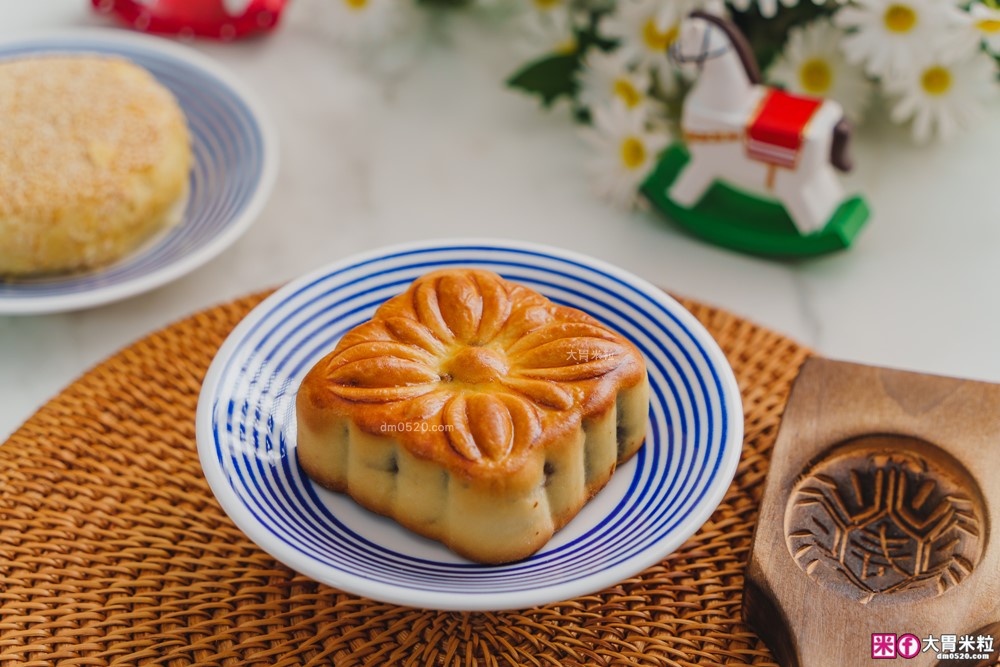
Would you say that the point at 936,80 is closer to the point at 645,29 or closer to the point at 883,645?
the point at 645,29

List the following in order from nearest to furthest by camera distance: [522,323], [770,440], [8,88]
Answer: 1. [522,323]
2. [770,440]
3. [8,88]

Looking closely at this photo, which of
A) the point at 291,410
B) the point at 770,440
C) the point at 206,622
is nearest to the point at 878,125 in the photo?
the point at 770,440

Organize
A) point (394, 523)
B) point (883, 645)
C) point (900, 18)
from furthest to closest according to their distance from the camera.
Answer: point (900, 18)
point (394, 523)
point (883, 645)

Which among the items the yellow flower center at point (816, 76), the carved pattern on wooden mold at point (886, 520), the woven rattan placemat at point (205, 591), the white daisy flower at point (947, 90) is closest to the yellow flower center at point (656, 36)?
the yellow flower center at point (816, 76)

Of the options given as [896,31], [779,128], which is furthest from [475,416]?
[896,31]

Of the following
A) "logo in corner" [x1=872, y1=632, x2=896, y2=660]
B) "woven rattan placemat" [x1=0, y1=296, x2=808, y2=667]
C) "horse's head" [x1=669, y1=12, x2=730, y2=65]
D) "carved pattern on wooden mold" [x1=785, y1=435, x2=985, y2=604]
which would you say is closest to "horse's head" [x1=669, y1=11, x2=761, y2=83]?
"horse's head" [x1=669, y1=12, x2=730, y2=65]

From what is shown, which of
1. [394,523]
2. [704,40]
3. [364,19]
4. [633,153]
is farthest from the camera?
[364,19]

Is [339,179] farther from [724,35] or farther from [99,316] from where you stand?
[724,35]
